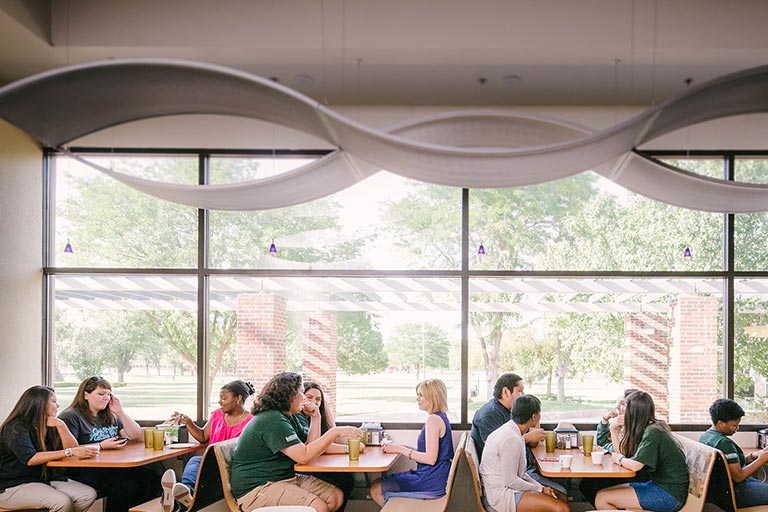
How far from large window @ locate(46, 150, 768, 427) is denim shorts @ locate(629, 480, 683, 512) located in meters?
1.92

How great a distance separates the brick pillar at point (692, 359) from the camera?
22.9 ft

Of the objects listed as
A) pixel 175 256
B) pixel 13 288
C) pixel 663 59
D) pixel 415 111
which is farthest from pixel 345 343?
pixel 663 59

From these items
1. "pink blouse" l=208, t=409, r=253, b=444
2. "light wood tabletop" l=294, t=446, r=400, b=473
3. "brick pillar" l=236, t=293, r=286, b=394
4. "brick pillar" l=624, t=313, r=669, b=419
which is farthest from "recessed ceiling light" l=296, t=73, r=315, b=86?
"brick pillar" l=624, t=313, r=669, b=419

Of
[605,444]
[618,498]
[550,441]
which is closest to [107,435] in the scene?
[550,441]

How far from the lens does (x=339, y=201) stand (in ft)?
23.7

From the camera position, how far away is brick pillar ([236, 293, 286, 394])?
7.11 m

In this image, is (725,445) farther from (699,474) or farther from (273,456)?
(273,456)

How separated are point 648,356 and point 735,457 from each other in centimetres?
178

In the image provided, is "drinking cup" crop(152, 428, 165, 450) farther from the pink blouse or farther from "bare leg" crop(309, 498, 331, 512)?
"bare leg" crop(309, 498, 331, 512)

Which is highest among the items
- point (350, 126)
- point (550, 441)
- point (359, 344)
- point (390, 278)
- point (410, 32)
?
point (410, 32)

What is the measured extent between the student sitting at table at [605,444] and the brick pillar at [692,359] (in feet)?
2.36

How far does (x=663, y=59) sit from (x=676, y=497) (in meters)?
3.26

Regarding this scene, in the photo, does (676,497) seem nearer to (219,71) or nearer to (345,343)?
(345,343)

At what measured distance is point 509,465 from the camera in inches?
189
